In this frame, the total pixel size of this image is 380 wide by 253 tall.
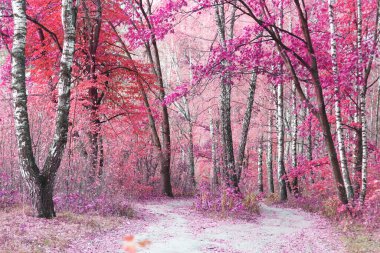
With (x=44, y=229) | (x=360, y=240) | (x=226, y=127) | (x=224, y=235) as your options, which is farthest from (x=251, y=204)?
(x=44, y=229)

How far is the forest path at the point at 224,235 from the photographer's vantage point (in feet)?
22.3

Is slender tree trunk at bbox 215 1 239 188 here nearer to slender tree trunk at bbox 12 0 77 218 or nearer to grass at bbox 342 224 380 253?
grass at bbox 342 224 380 253

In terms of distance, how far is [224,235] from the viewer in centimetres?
801

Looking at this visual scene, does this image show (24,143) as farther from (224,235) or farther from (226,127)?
(226,127)

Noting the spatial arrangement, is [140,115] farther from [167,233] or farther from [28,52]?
[167,233]

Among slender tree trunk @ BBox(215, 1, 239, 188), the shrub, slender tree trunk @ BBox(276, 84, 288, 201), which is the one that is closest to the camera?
the shrub

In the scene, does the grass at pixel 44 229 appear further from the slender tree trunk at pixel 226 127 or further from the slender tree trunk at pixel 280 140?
the slender tree trunk at pixel 280 140

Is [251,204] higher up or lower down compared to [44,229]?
lower down

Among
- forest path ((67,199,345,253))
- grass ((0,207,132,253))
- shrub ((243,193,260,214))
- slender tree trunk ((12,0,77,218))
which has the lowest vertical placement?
forest path ((67,199,345,253))

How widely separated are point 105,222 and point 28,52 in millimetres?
9023

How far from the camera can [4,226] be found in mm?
6367

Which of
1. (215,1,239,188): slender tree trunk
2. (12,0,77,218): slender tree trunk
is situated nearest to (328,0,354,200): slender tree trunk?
(215,1,239,188): slender tree trunk

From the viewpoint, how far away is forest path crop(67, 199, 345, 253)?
679 centimetres

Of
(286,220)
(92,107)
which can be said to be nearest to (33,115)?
(92,107)
